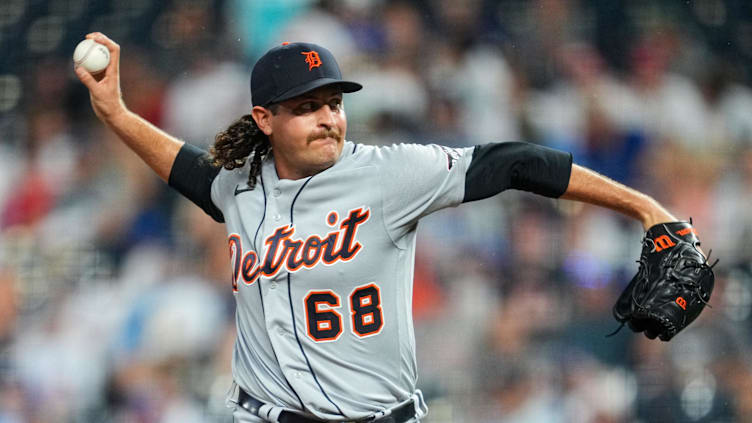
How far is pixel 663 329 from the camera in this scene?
89.1 inches

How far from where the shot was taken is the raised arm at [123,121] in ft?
8.16

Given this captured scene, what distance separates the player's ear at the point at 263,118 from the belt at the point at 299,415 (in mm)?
606

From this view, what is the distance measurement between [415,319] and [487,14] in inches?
60.3

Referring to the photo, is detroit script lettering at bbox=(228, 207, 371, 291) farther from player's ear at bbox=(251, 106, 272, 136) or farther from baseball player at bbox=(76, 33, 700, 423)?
player's ear at bbox=(251, 106, 272, 136)

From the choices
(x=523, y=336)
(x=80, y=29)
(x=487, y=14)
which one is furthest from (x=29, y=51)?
(x=523, y=336)

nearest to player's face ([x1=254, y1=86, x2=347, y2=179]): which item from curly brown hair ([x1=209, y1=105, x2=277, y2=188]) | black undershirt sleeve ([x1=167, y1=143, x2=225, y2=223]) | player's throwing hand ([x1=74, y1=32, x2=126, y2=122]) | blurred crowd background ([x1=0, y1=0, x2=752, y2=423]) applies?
curly brown hair ([x1=209, y1=105, x2=277, y2=188])

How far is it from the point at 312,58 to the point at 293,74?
0.06 meters

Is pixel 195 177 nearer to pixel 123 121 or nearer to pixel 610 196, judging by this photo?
pixel 123 121

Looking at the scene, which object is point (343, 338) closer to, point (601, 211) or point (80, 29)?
point (601, 211)

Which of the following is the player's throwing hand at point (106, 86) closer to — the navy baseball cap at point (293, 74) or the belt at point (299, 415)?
the navy baseball cap at point (293, 74)

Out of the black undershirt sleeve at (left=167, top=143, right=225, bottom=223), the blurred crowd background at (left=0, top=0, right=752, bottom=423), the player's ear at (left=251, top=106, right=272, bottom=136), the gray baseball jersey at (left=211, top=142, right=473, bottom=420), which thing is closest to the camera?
the gray baseball jersey at (left=211, top=142, right=473, bottom=420)

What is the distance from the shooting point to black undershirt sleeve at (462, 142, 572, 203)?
2.21 m

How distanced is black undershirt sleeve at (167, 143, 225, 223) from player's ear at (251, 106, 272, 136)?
0.20 metres

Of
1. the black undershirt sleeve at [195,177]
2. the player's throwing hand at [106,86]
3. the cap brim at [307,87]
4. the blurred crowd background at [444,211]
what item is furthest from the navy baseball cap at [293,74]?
the blurred crowd background at [444,211]
